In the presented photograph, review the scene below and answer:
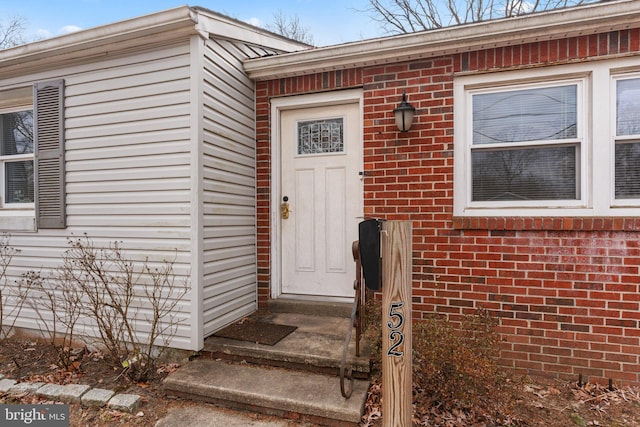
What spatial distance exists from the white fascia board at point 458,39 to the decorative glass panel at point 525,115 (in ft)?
1.45

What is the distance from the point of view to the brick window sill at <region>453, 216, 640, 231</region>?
2.70 m

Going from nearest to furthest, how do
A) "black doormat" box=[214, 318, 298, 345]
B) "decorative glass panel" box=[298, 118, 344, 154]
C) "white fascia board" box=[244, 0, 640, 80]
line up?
1. "white fascia board" box=[244, 0, 640, 80]
2. "black doormat" box=[214, 318, 298, 345]
3. "decorative glass panel" box=[298, 118, 344, 154]

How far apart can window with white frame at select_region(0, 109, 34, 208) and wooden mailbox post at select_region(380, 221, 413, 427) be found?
13.9ft

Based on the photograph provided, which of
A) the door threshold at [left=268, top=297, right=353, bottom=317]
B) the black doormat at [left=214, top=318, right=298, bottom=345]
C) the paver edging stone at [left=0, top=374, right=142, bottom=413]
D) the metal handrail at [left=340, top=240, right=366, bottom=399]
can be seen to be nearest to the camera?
the metal handrail at [left=340, top=240, right=366, bottom=399]

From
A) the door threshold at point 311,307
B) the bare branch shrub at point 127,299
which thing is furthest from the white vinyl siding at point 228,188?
the bare branch shrub at point 127,299

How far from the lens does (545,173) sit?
9.69 feet

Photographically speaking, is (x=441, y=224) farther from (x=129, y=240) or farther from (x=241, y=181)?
(x=129, y=240)

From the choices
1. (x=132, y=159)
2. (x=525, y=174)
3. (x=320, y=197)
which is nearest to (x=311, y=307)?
(x=320, y=197)

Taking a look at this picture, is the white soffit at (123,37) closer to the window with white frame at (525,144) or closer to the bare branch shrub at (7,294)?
the bare branch shrub at (7,294)

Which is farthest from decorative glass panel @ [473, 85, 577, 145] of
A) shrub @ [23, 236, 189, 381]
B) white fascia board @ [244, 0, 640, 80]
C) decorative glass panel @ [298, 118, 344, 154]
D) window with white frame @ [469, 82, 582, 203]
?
shrub @ [23, 236, 189, 381]

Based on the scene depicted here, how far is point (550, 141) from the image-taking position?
2920 millimetres

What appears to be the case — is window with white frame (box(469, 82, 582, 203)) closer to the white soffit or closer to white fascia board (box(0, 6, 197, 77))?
the white soffit

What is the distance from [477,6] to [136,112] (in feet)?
29.6

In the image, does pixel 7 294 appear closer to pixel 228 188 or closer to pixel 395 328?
pixel 228 188
